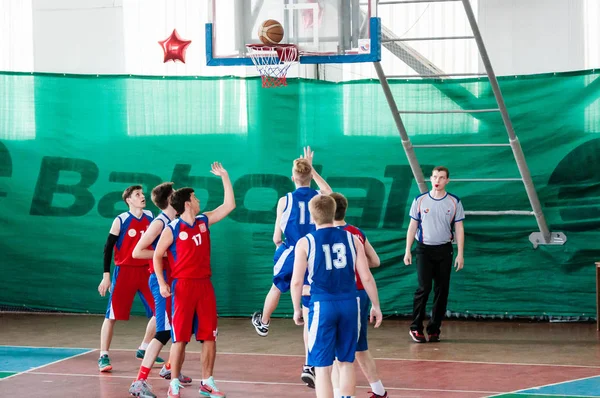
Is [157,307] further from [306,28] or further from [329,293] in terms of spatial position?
[306,28]

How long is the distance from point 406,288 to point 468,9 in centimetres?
379

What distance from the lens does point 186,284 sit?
7.69m

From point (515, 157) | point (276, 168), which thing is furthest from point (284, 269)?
point (276, 168)


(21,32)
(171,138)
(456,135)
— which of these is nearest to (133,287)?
(171,138)

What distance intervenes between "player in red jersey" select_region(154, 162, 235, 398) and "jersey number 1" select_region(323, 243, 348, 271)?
1.60 meters

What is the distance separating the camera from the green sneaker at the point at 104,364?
9.04 metres

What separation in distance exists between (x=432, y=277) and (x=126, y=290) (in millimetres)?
3405

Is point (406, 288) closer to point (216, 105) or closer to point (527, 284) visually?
point (527, 284)

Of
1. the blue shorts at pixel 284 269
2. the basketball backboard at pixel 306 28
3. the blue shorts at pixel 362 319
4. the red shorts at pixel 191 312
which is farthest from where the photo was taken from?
the basketball backboard at pixel 306 28

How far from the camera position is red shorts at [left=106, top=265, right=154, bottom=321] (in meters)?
9.20

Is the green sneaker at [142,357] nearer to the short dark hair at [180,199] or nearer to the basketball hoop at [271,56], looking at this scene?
the short dark hair at [180,199]

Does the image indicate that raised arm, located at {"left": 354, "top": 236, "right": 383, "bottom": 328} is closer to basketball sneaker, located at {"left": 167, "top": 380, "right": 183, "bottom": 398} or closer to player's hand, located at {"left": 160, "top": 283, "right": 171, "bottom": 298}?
player's hand, located at {"left": 160, "top": 283, "right": 171, "bottom": 298}

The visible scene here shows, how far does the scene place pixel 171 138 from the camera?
41.1 feet

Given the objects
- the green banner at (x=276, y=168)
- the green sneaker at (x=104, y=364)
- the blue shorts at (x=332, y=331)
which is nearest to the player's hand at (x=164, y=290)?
the blue shorts at (x=332, y=331)
